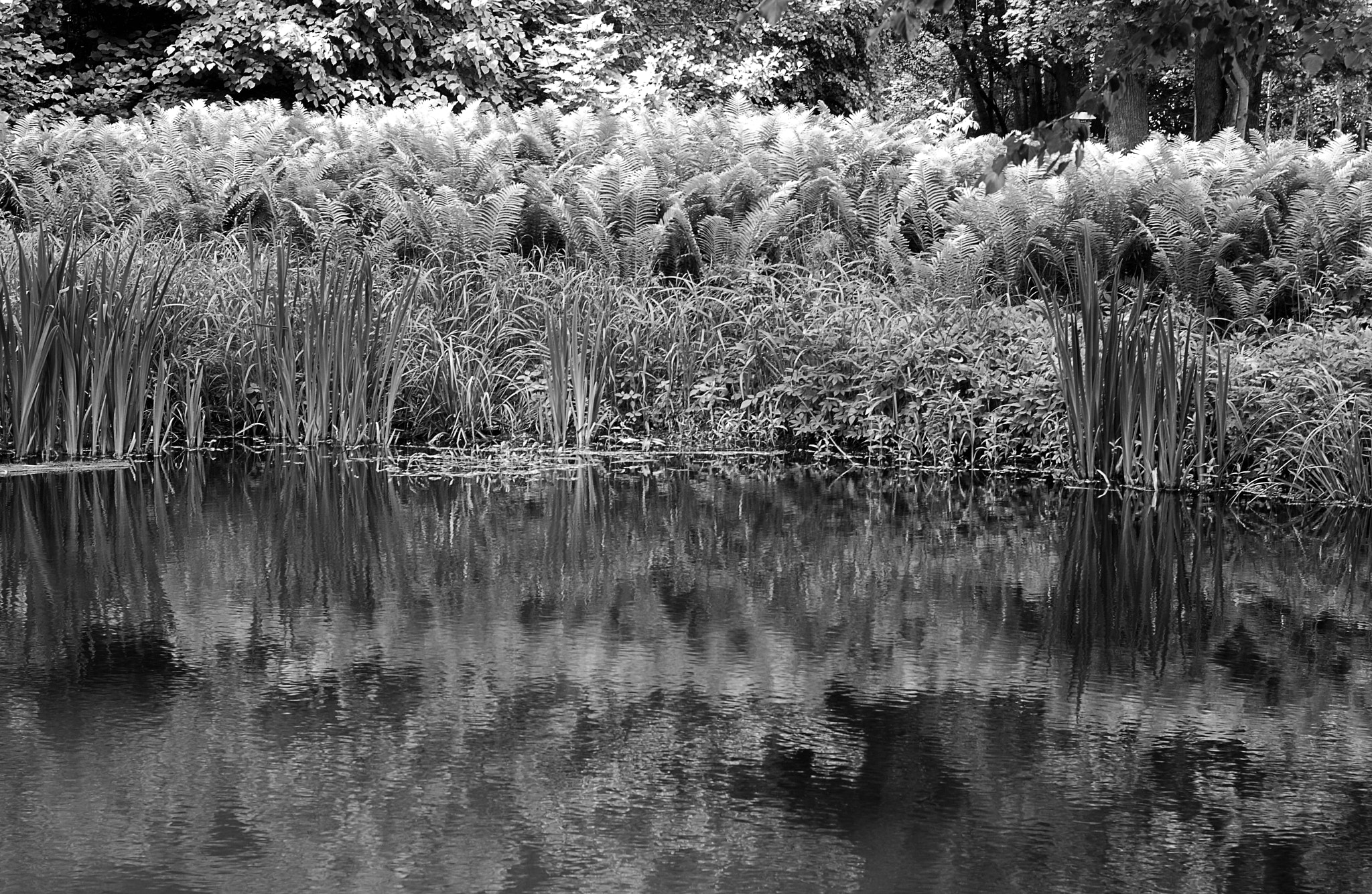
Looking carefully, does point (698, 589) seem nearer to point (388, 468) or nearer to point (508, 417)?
point (388, 468)

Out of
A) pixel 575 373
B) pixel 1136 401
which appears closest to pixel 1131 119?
pixel 575 373

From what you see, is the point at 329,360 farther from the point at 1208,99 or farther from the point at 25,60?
the point at 25,60

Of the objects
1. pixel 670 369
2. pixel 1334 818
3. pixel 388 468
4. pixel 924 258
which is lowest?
pixel 1334 818

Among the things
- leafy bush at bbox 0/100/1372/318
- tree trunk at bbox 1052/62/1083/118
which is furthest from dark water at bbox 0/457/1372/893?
tree trunk at bbox 1052/62/1083/118

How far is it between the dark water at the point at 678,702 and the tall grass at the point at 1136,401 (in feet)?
1.65

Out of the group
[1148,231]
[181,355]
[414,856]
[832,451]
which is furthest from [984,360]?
[414,856]

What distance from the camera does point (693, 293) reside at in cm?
809

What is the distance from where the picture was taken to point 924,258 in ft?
28.8

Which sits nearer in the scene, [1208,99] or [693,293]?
[693,293]

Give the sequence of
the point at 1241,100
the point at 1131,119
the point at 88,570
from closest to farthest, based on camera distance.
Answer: the point at 88,570
the point at 1241,100
the point at 1131,119

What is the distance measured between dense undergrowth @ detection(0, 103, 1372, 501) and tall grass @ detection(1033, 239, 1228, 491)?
0.02 m

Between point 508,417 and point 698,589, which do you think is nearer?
point 698,589

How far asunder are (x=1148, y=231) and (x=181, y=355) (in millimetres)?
5266

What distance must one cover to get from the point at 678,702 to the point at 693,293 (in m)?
5.30
